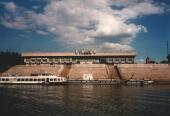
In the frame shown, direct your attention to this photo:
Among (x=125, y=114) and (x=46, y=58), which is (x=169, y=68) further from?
(x=125, y=114)

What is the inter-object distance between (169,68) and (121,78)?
23.7 m

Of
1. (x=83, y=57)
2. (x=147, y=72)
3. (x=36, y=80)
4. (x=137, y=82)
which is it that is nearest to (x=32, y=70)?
(x=36, y=80)

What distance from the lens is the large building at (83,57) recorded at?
163 metres

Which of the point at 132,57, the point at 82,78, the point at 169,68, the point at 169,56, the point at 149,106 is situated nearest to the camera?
the point at 149,106

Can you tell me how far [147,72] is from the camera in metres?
128

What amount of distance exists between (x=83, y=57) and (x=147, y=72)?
4562cm

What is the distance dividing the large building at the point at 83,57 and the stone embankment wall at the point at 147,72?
26804 millimetres

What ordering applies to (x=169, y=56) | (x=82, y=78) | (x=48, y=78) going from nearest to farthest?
(x=48, y=78) < (x=82, y=78) < (x=169, y=56)

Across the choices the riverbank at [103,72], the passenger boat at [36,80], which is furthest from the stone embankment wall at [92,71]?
the passenger boat at [36,80]

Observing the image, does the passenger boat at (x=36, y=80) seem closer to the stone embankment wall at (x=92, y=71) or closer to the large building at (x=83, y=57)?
the stone embankment wall at (x=92, y=71)

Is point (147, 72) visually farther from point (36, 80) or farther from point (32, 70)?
point (32, 70)

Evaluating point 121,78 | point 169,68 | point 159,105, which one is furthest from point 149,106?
point 169,68

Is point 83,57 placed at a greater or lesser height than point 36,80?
greater

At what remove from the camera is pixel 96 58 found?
164 m
